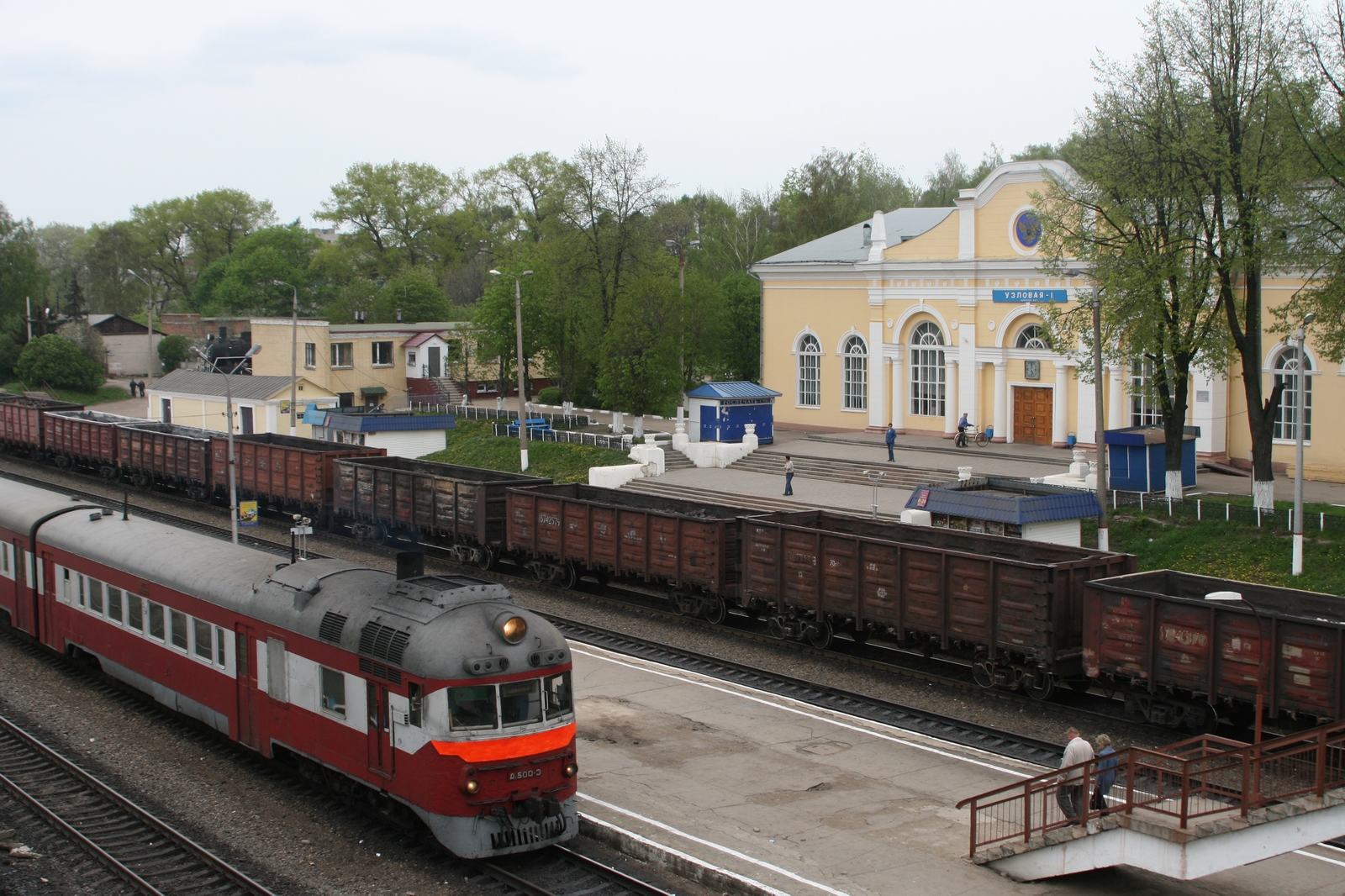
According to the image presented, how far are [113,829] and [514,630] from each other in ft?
18.5

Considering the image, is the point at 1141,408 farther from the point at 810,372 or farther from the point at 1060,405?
the point at 810,372

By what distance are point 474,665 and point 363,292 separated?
2852 inches

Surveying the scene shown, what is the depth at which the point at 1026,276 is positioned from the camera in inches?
1592

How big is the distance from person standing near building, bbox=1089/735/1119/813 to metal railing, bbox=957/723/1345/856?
2cm

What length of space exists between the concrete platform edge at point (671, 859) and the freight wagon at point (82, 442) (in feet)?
112

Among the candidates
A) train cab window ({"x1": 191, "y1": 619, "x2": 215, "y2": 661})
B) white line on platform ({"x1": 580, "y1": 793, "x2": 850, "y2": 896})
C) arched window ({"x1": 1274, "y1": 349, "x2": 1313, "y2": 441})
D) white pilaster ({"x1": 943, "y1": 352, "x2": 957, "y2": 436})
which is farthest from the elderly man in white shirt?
white pilaster ({"x1": 943, "y1": 352, "x2": 957, "y2": 436})

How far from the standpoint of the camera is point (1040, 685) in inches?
683

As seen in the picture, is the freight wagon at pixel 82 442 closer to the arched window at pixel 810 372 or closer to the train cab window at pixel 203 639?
the arched window at pixel 810 372

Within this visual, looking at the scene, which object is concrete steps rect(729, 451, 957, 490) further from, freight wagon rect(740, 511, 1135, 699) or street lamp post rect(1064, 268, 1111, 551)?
freight wagon rect(740, 511, 1135, 699)

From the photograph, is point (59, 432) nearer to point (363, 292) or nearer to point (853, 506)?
point (853, 506)

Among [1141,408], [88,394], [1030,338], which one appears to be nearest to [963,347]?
[1030,338]

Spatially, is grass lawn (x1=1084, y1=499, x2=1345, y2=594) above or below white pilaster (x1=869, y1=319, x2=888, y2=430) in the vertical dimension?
below

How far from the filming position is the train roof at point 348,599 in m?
11.4

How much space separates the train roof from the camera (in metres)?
11.4
